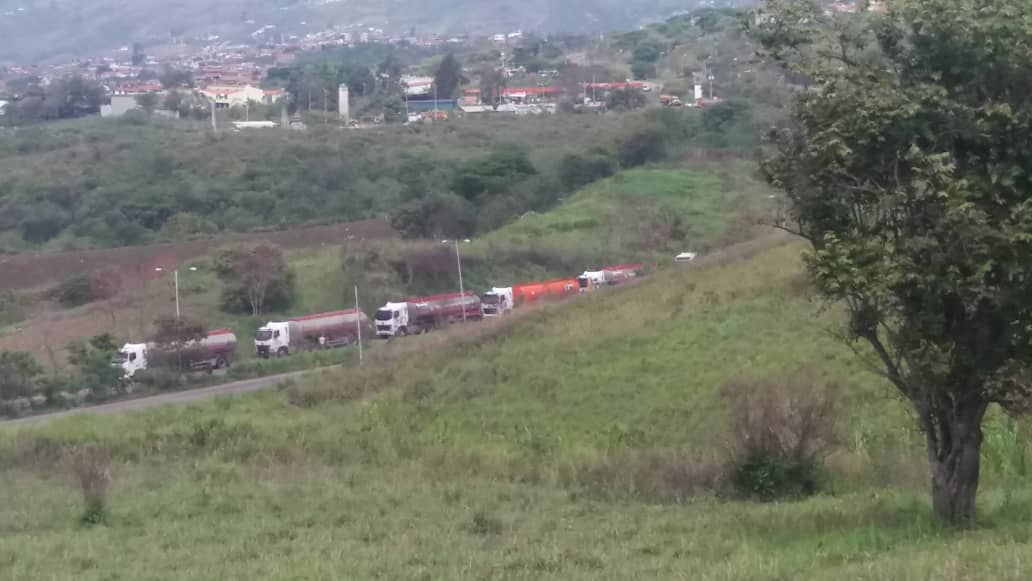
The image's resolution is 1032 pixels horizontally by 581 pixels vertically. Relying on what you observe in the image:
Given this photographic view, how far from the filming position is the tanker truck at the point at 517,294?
2803cm

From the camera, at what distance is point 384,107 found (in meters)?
69.4

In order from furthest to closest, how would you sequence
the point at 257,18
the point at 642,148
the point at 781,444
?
the point at 257,18
the point at 642,148
the point at 781,444

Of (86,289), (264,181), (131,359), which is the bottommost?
(86,289)

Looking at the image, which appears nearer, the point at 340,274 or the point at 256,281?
the point at 256,281

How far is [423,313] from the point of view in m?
27.9

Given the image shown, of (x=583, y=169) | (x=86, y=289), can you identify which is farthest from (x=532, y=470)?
(x=583, y=169)

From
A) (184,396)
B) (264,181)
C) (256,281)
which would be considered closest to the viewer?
(184,396)

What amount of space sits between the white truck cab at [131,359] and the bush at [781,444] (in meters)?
14.7

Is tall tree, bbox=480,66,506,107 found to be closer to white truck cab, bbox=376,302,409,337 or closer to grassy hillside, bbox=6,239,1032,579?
white truck cab, bbox=376,302,409,337

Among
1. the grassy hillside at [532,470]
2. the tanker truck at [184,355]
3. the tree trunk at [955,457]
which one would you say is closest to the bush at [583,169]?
the grassy hillside at [532,470]

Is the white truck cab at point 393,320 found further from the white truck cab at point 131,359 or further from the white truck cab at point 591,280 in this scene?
the white truck cab at point 131,359

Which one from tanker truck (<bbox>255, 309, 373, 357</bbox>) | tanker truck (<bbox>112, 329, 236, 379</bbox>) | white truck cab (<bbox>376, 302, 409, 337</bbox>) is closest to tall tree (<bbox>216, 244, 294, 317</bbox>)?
tanker truck (<bbox>255, 309, 373, 357</bbox>)

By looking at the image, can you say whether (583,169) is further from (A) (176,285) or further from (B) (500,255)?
(A) (176,285)

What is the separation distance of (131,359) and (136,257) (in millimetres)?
13075
